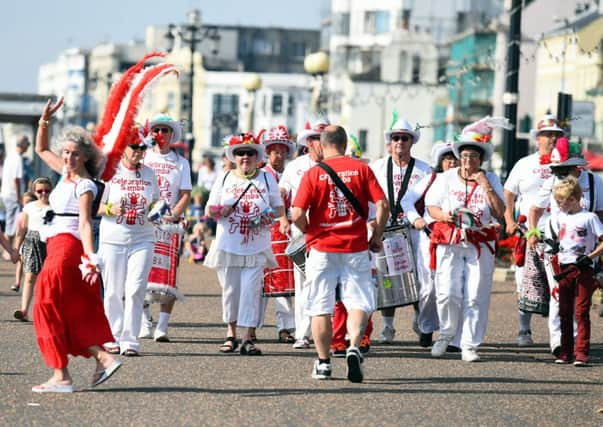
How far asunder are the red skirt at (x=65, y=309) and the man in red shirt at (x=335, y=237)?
165 centimetres

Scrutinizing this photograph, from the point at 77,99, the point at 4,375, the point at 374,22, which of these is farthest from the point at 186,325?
the point at 77,99

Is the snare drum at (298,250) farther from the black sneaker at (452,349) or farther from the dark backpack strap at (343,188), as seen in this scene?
the dark backpack strap at (343,188)

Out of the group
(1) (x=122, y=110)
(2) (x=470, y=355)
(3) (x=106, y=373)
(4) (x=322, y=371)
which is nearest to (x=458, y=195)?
(2) (x=470, y=355)

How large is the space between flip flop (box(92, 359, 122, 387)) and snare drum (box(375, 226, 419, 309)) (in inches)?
158

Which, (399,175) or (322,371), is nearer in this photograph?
(322,371)

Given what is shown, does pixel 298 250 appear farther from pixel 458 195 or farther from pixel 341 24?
pixel 341 24

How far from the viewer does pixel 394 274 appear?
14188 mm

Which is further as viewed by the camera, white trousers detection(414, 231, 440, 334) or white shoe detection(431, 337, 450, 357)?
white trousers detection(414, 231, 440, 334)

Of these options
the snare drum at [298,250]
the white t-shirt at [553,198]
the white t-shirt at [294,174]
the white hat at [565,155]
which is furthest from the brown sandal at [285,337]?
the white hat at [565,155]

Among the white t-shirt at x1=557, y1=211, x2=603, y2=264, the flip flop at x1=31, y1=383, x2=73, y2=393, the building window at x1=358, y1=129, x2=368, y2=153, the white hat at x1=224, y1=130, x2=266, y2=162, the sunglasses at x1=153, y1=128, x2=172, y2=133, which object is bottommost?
the flip flop at x1=31, y1=383, x2=73, y2=393

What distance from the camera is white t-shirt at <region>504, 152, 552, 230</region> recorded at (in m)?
14.6

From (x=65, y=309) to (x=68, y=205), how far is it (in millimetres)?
680

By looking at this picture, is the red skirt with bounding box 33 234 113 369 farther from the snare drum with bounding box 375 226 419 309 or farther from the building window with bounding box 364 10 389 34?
the building window with bounding box 364 10 389 34

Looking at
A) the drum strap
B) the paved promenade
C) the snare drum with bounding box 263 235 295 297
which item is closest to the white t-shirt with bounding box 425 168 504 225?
the drum strap
